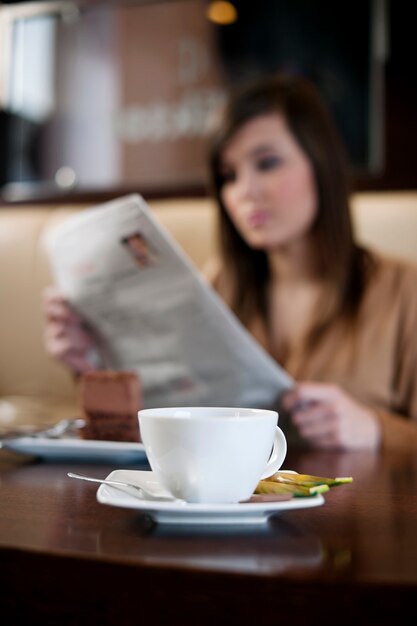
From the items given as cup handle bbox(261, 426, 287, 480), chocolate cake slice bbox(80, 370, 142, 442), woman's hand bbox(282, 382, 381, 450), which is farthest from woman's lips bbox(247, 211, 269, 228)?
cup handle bbox(261, 426, 287, 480)

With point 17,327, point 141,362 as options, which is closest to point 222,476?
point 141,362

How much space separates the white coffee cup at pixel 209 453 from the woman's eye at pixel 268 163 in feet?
3.15

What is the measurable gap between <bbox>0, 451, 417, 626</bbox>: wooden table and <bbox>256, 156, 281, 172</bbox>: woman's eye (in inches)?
37.6

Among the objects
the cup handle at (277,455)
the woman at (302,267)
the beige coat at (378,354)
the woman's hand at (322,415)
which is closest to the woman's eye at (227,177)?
the woman at (302,267)

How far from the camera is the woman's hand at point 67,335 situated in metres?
1.14

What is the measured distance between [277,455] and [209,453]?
0.08 metres

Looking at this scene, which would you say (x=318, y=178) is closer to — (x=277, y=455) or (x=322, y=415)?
(x=322, y=415)

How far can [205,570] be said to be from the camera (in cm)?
32

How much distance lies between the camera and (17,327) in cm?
195

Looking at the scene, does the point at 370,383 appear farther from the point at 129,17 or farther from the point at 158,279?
the point at 129,17

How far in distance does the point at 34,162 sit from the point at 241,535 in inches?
78.3

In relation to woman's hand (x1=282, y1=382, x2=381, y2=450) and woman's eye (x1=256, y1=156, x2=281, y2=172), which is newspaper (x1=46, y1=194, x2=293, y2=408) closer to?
woman's hand (x1=282, y1=382, x2=381, y2=450)

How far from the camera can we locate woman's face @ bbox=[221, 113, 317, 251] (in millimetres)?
1306

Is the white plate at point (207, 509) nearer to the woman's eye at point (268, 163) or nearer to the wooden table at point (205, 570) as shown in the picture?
the wooden table at point (205, 570)
